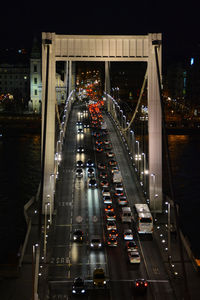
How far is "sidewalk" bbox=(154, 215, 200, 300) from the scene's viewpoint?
1666 cm

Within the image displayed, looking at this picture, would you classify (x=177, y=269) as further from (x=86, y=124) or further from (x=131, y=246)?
(x=86, y=124)

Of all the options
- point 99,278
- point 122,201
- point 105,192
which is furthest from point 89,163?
point 99,278

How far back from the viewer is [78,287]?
53.7 ft

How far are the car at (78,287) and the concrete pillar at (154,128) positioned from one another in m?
9.15

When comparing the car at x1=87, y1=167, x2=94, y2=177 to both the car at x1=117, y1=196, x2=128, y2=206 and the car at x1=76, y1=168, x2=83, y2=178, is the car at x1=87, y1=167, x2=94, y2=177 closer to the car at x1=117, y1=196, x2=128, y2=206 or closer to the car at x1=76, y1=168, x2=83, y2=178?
the car at x1=76, y1=168, x2=83, y2=178

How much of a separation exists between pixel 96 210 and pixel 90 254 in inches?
247

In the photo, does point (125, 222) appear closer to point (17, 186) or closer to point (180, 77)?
point (17, 186)

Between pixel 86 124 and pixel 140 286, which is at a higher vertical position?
pixel 86 124

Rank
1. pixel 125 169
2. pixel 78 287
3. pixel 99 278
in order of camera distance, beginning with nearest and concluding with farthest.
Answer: pixel 78 287 → pixel 99 278 → pixel 125 169

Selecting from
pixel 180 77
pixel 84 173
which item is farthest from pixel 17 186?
pixel 180 77

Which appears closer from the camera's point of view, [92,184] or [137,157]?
[92,184]

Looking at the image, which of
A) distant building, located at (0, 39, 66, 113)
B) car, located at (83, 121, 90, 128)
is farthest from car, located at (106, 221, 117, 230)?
distant building, located at (0, 39, 66, 113)

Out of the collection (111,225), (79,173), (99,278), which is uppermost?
(79,173)

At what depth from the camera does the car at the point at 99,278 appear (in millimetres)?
16891
